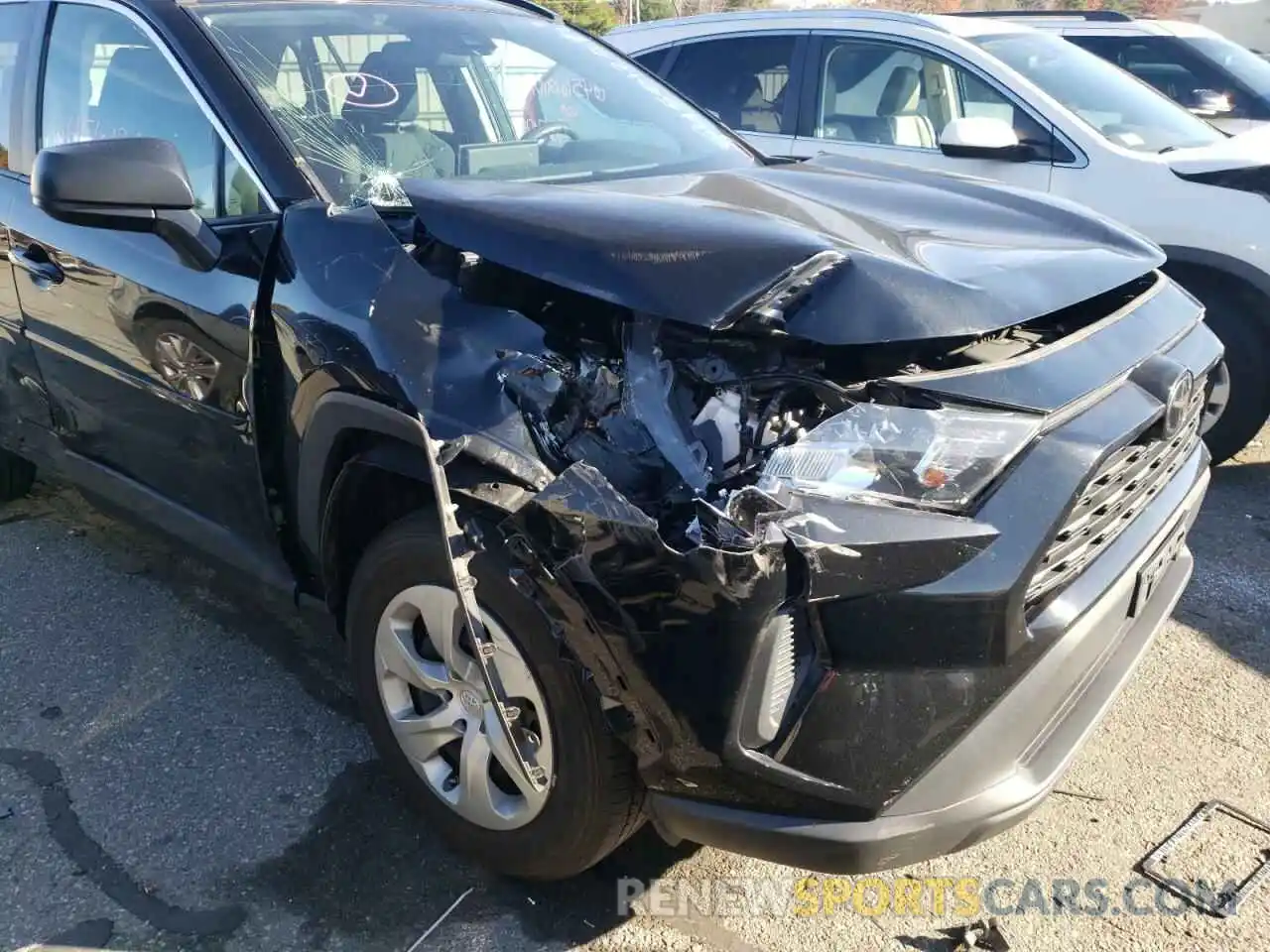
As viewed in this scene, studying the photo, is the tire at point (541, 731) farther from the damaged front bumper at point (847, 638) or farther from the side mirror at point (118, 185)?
the side mirror at point (118, 185)

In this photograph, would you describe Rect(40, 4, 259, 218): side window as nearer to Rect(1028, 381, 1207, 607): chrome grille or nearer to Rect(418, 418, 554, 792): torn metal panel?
Rect(418, 418, 554, 792): torn metal panel

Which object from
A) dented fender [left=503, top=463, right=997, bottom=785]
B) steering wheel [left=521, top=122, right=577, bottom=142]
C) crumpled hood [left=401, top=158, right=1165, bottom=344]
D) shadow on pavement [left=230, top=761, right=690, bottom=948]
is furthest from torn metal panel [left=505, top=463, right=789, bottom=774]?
steering wheel [left=521, top=122, right=577, bottom=142]

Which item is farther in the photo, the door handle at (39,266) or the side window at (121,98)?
the door handle at (39,266)

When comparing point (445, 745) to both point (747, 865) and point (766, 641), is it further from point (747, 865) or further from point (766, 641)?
point (766, 641)

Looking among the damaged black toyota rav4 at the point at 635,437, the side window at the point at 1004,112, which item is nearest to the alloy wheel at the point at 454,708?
the damaged black toyota rav4 at the point at 635,437

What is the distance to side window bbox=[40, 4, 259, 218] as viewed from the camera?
268 cm

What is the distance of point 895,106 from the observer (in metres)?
5.43

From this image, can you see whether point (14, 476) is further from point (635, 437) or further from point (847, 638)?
point (847, 638)

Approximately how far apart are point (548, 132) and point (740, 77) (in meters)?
2.98

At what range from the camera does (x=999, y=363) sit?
1.99 m

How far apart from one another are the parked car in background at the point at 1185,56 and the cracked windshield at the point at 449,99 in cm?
420

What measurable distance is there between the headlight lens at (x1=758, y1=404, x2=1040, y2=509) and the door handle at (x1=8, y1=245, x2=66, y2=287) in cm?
239

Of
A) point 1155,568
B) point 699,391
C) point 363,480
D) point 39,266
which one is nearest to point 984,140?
point 1155,568

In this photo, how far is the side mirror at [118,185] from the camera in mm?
2373
